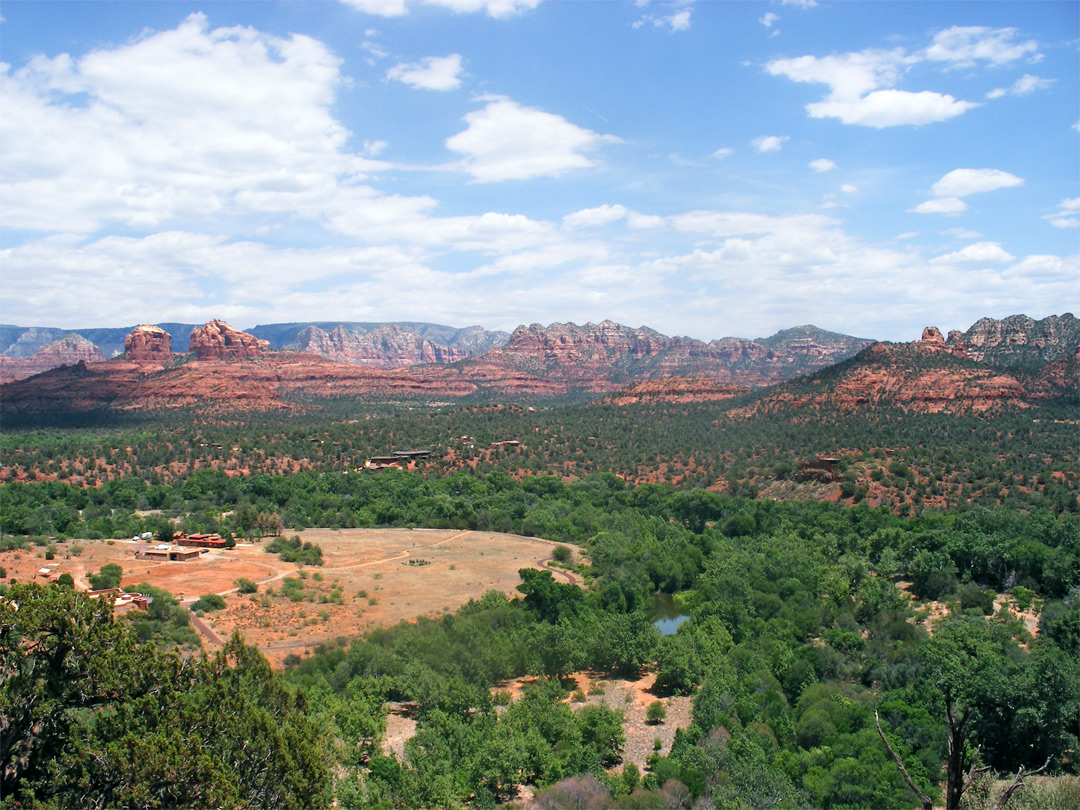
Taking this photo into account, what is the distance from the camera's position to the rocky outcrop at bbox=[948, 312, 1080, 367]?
372 ft

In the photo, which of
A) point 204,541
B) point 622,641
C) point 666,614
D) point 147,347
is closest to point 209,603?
point 204,541

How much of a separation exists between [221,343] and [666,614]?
468 ft

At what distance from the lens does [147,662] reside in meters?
14.1

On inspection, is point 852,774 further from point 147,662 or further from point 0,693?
point 0,693

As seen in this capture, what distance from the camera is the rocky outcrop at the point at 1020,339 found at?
11344cm

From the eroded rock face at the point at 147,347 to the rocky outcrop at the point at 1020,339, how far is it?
14777 cm

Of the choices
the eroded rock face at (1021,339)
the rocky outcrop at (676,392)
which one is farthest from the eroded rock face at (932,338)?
the rocky outcrop at (676,392)

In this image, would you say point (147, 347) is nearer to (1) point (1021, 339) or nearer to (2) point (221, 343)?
(2) point (221, 343)

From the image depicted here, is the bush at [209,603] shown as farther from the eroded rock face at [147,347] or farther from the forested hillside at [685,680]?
the eroded rock face at [147,347]

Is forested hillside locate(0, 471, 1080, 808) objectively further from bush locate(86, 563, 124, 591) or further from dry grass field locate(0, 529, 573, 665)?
bush locate(86, 563, 124, 591)

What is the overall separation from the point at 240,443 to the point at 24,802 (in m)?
85.5

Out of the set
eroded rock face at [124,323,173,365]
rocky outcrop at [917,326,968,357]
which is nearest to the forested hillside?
rocky outcrop at [917,326,968,357]

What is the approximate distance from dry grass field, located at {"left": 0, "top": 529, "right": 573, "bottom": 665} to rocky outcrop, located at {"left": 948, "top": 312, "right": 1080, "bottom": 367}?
276ft

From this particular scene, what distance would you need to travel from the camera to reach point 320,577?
45625 mm
